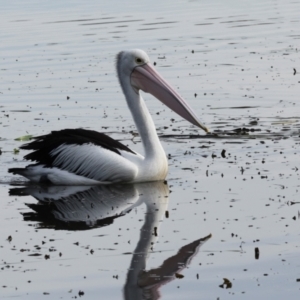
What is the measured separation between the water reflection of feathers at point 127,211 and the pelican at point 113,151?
11cm

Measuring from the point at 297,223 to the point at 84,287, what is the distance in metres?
2.07

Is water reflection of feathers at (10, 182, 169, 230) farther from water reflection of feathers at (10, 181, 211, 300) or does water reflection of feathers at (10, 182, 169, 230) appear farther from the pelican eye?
the pelican eye

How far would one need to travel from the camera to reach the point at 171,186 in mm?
9594

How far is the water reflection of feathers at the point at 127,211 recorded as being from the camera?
22.3 ft

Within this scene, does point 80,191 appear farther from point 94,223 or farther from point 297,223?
A: point 297,223

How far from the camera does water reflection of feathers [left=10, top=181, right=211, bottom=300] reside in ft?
22.3

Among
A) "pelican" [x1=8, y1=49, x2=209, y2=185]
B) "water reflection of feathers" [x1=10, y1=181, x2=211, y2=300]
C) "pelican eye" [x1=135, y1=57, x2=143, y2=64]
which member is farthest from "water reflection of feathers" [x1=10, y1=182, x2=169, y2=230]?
"pelican eye" [x1=135, y1=57, x2=143, y2=64]

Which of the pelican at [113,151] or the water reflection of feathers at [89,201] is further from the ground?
the pelican at [113,151]

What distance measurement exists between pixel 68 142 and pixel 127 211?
1.41m

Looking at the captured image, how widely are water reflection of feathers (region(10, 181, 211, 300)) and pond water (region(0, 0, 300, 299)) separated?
1cm

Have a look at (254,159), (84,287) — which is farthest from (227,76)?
(84,287)

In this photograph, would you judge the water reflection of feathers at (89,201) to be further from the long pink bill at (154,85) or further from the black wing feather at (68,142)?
the long pink bill at (154,85)

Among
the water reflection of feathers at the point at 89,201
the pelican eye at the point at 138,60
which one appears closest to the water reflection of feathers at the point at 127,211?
A: the water reflection of feathers at the point at 89,201

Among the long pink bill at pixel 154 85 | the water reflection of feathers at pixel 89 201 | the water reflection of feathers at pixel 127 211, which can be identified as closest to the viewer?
the water reflection of feathers at pixel 127 211
